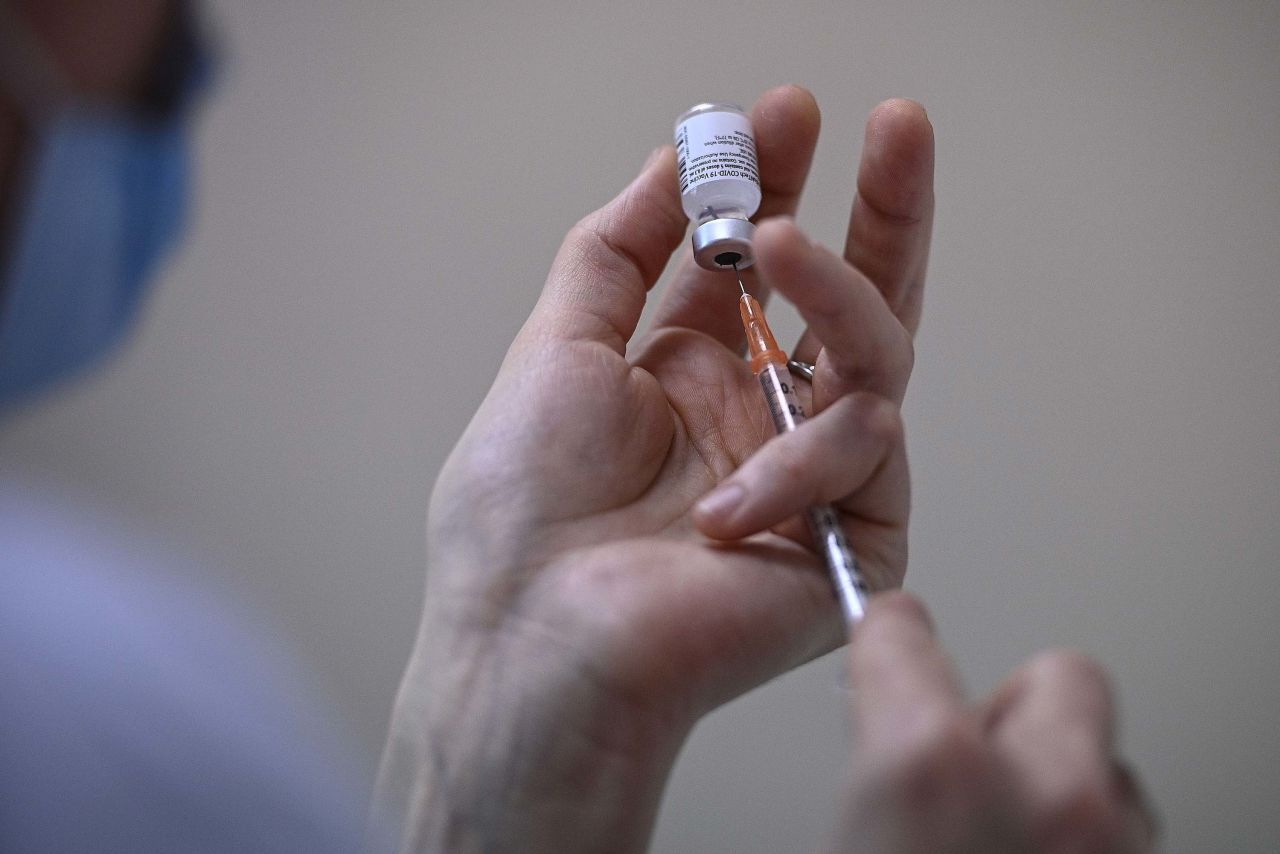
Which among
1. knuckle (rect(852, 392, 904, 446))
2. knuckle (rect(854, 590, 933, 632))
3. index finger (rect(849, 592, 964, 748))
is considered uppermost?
knuckle (rect(852, 392, 904, 446))

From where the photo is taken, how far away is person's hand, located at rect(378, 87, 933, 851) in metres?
0.82

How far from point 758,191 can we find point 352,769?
1.19 m

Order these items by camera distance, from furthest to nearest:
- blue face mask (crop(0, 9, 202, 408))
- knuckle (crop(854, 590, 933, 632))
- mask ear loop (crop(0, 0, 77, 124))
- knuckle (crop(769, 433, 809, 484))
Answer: blue face mask (crop(0, 9, 202, 408)) → mask ear loop (crop(0, 0, 77, 124)) → knuckle (crop(769, 433, 809, 484)) → knuckle (crop(854, 590, 933, 632))

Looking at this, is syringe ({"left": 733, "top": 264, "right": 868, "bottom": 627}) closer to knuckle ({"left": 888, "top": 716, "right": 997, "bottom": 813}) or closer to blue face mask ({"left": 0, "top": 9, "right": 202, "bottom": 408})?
knuckle ({"left": 888, "top": 716, "right": 997, "bottom": 813})

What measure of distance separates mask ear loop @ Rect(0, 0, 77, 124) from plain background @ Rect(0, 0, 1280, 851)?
25 centimetres

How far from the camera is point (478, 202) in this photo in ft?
4.98

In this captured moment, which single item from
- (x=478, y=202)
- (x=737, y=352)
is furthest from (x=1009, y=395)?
(x=478, y=202)

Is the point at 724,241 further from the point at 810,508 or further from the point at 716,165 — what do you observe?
the point at 810,508

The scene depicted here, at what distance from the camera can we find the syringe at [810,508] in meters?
0.81

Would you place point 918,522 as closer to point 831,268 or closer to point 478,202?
point 831,268

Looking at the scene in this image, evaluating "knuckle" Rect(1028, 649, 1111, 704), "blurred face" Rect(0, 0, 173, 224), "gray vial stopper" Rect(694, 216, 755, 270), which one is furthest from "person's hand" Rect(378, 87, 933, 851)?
"blurred face" Rect(0, 0, 173, 224)

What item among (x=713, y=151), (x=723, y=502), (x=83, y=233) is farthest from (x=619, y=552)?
(x=83, y=233)

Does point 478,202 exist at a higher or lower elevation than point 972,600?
higher

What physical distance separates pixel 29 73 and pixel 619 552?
123cm
